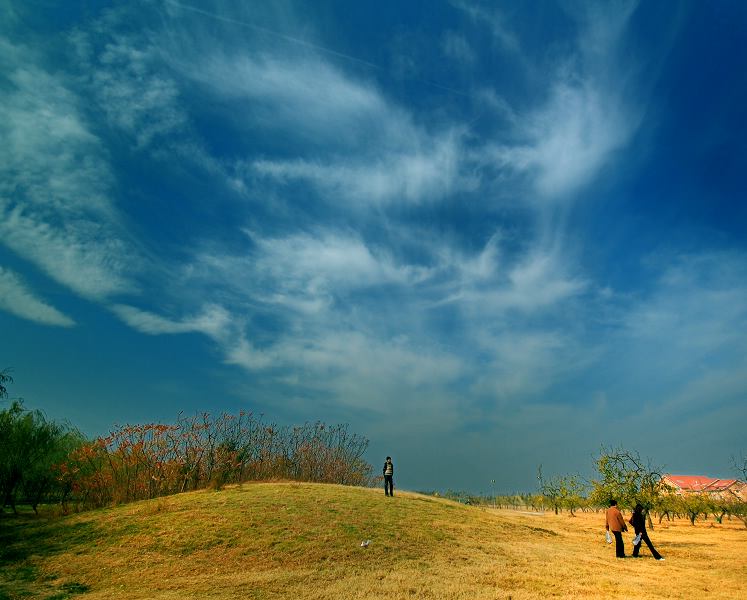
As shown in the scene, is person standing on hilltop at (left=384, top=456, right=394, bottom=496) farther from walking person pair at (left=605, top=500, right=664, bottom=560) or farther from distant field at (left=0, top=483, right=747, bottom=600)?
walking person pair at (left=605, top=500, right=664, bottom=560)

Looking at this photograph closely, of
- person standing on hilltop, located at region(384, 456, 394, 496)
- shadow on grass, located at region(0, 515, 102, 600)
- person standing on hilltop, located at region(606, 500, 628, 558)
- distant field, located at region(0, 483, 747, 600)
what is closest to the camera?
shadow on grass, located at region(0, 515, 102, 600)

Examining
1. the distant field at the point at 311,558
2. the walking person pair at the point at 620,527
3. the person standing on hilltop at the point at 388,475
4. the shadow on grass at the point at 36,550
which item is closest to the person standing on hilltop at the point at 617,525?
the walking person pair at the point at 620,527

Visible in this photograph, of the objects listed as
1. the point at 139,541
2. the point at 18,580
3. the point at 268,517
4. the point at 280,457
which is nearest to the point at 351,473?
the point at 280,457

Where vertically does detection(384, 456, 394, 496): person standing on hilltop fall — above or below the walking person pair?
above

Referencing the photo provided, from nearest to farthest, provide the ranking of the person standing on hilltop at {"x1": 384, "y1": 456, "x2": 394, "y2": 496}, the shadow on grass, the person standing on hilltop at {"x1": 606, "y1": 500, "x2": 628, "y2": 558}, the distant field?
the shadow on grass < the distant field < the person standing on hilltop at {"x1": 606, "y1": 500, "x2": 628, "y2": 558} < the person standing on hilltop at {"x1": 384, "y1": 456, "x2": 394, "y2": 496}

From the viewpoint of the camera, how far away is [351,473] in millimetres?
34969

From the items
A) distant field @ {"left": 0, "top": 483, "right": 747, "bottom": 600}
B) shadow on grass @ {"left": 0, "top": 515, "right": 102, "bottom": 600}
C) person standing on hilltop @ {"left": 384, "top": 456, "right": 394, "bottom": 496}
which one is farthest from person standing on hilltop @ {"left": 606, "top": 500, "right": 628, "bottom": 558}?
shadow on grass @ {"left": 0, "top": 515, "right": 102, "bottom": 600}

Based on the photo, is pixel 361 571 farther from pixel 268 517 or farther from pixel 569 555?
pixel 569 555

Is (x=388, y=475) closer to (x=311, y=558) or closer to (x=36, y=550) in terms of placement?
(x=311, y=558)

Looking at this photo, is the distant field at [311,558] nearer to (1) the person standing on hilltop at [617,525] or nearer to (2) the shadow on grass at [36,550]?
(2) the shadow on grass at [36,550]

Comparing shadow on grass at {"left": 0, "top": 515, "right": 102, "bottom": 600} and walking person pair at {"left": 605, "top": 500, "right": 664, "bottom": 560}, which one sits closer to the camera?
shadow on grass at {"left": 0, "top": 515, "right": 102, "bottom": 600}

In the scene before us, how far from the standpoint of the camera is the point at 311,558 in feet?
44.7

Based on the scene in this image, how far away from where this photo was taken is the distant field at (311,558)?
11.5 m

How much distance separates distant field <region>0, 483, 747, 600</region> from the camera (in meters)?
11.5
